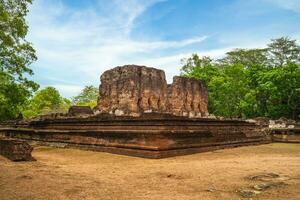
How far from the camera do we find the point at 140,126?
8.77 metres

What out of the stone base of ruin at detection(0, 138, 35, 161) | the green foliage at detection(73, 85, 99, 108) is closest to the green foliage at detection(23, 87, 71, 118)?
the green foliage at detection(73, 85, 99, 108)

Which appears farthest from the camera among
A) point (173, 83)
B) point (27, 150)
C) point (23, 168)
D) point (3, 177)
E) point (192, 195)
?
point (173, 83)

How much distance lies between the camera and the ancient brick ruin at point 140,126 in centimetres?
841

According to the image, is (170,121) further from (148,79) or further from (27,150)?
(148,79)

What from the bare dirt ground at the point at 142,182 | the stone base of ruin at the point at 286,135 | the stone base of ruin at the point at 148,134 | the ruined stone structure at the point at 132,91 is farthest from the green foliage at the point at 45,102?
the bare dirt ground at the point at 142,182

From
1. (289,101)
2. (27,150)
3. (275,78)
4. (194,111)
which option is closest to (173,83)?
(194,111)

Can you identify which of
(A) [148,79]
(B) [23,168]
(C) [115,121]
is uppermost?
(A) [148,79]

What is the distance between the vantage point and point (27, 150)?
23.6 feet

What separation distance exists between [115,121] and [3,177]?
4.94 meters

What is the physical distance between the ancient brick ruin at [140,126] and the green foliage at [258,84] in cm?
980

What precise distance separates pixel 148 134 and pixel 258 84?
2360cm

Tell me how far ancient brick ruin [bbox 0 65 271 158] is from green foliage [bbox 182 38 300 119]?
9.80 metres

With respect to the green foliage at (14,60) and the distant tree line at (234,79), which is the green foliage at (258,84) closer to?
the distant tree line at (234,79)

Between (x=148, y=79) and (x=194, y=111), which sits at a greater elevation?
(x=148, y=79)
